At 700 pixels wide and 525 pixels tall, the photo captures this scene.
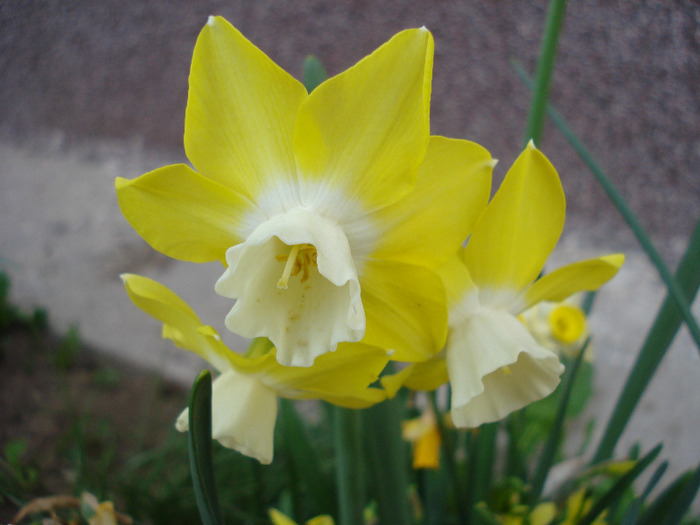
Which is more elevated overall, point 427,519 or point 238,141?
point 238,141

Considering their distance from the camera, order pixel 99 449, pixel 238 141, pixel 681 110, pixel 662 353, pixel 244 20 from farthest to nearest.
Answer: pixel 244 20, pixel 681 110, pixel 99 449, pixel 662 353, pixel 238 141

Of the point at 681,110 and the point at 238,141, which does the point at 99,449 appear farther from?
the point at 681,110

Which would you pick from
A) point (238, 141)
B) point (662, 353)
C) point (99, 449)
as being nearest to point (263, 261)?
point (238, 141)

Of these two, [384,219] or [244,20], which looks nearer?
[384,219]

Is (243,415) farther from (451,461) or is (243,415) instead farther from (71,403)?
(71,403)

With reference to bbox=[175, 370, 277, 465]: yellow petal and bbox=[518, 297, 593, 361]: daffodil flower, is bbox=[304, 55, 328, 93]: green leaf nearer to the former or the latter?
bbox=[175, 370, 277, 465]: yellow petal

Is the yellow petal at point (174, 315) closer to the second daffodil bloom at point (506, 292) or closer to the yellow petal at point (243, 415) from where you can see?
the yellow petal at point (243, 415)

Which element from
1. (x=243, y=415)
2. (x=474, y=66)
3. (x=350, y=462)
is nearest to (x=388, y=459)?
(x=350, y=462)

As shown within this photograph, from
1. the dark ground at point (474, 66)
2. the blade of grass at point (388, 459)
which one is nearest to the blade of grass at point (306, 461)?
the blade of grass at point (388, 459)
